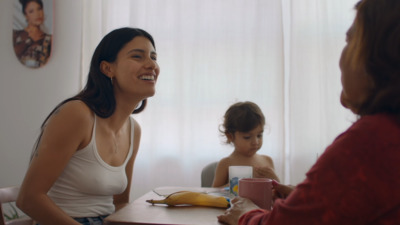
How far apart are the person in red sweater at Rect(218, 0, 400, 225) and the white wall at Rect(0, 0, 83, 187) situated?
2.66 meters

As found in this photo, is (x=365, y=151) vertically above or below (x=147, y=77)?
below

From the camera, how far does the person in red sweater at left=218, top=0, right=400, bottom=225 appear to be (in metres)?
0.52

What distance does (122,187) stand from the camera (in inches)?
54.4

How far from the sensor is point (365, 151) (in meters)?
0.53

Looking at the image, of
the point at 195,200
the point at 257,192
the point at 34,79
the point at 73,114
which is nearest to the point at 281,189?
the point at 257,192

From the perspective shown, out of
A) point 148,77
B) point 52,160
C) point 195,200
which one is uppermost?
point 148,77

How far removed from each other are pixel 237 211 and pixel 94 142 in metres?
0.61

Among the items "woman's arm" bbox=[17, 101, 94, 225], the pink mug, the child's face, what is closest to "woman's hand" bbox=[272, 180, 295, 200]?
the pink mug

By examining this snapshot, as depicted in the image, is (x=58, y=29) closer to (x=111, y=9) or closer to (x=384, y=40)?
(x=111, y=9)

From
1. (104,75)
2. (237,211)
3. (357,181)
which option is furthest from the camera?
(104,75)

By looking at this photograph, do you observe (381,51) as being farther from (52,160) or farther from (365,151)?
(52,160)

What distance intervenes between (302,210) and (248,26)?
239cm

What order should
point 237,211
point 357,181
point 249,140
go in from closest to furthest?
point 357,181
point 237,211
point 249,140

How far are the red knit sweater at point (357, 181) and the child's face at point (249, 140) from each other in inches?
57.7
